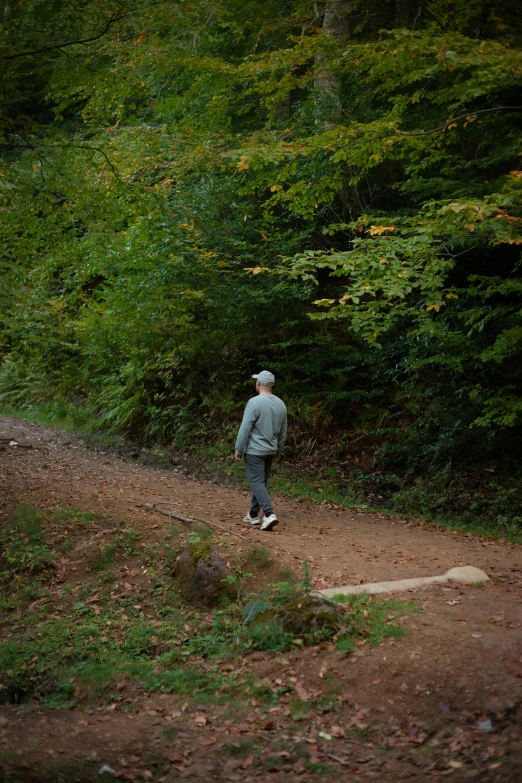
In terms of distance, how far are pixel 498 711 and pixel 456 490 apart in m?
7.60

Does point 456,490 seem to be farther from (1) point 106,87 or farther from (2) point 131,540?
(1) point 106,87

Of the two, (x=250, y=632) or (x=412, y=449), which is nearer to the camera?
(x=250, y=632)

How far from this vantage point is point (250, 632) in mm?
6812

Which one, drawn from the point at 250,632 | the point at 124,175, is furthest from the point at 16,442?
the point at 250,632

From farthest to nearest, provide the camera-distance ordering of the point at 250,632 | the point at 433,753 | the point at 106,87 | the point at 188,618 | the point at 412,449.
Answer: the point at 412,449
the point at 106,87
the point at 188,618
the point at 250,632
the point at 433,753

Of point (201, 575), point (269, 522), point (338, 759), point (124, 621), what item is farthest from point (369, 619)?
point (269, 522)

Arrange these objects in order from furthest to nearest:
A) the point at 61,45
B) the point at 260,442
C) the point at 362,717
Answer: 1. the point at 260,442
2. the point at 61,45
3. the point at 362,717

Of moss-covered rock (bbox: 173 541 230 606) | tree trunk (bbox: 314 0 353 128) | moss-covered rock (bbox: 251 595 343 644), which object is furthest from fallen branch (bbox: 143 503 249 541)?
tree trunk (bbox: 314 0 353 128)

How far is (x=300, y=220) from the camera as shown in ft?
53.9

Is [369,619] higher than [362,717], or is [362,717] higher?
[369,619]

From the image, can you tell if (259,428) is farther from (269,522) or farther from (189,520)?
(189,520)

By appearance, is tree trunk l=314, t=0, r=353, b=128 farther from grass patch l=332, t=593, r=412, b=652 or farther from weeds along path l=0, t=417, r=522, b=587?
grass patch l=332, t=593, r=412, b=652

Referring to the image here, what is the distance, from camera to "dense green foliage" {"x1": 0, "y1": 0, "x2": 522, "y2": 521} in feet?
32.4

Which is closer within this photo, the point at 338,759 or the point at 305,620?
the point at 338,759
